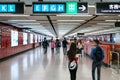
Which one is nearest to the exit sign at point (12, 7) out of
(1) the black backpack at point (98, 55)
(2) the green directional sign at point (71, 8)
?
(2) the green directional sign at point (71, 8)

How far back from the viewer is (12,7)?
705cm

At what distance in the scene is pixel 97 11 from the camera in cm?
713

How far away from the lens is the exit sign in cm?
702

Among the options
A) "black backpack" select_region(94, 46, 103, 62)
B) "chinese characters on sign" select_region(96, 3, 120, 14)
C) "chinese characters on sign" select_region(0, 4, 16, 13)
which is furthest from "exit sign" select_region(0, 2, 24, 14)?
"black backpack" select_region(94, 46, 103, 62)

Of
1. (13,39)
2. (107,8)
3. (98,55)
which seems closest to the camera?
(98,55)

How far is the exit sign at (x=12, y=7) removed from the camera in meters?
7.02

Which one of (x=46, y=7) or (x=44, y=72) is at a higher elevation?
(x=46, y=7)

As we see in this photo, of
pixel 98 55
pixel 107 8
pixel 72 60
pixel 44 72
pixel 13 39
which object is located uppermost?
pixel 107 8

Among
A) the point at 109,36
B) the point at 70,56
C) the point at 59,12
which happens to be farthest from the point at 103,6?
the point at 109,36

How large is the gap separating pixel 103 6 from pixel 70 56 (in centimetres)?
234

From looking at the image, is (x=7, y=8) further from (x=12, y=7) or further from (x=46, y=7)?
(x=46, y=7)

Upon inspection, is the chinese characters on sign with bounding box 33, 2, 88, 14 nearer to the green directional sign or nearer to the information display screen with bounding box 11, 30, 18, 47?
the green directional sign

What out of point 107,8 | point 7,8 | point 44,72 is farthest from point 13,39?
point 107,8

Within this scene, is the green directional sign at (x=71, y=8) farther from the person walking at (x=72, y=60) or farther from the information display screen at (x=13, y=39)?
the information display screen at (x=13, y=39)
